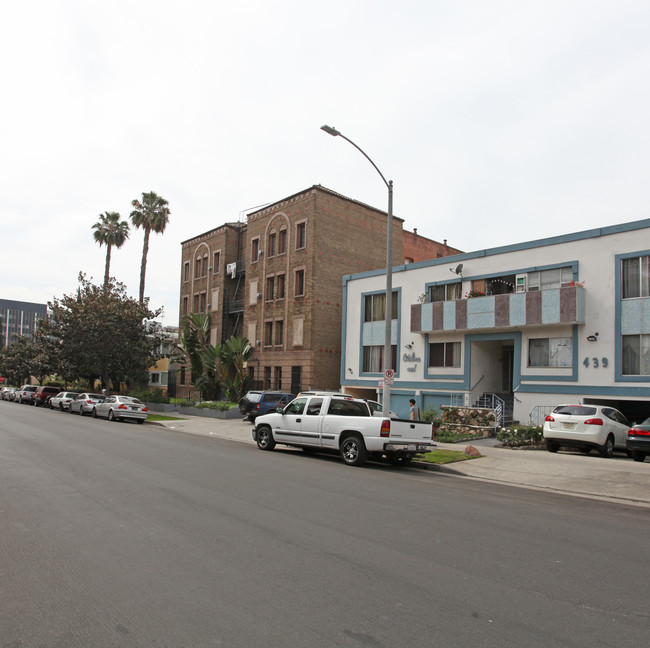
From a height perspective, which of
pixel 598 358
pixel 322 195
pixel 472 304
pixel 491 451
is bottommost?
pixel 491 451

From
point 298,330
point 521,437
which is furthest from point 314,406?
point 298,330

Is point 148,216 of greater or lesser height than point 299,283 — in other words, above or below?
above

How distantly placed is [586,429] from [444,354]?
1209cm

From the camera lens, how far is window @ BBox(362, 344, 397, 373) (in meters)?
31.8

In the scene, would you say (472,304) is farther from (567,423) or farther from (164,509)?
(164,509)

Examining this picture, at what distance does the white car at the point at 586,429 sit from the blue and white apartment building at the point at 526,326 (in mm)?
5299

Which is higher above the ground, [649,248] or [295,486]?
[649,248]

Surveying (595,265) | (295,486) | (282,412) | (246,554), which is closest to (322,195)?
(595,265)

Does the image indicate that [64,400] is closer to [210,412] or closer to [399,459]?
[210,412]

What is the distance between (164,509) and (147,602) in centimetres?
346

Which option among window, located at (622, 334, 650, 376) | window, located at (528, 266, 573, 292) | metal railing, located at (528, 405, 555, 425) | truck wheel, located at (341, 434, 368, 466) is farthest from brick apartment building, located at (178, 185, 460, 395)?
truck wheel, located at (341, 434, 368, 466)

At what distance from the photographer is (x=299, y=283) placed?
37.1m

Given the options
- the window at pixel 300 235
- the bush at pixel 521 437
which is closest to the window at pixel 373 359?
the window at pixel 300 235

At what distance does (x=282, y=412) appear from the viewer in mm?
16078
